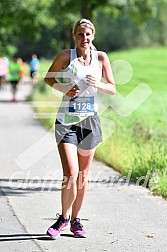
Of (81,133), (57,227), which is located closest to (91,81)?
(81,133)

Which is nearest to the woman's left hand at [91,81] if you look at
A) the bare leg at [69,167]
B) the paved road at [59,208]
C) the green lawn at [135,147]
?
the bare leg at [69,167]

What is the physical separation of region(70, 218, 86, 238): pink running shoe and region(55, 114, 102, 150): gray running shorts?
2.45 feet

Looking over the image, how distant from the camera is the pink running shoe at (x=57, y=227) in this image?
7.37 meters

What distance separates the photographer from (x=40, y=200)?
959 centimetres

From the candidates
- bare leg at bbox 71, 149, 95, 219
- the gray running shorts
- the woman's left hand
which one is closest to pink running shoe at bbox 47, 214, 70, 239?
bare leg at bbox 71, 149, 95, 219

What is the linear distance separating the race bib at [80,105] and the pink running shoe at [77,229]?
1.07 metres

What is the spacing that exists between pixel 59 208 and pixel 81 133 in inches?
74.5

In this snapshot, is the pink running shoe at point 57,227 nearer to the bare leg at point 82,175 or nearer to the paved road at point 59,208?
the paved road at point 59,208

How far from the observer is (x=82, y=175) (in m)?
7.54

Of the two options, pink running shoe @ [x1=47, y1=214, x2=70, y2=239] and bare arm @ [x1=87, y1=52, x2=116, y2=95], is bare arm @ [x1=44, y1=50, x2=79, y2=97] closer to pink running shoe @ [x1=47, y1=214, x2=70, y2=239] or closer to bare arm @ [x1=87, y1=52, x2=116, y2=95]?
bare arm @ [x1=87, y1=52, x2=116, y2=95]

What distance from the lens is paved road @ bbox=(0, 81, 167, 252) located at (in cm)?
722

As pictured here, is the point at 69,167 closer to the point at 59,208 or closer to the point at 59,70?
the point at 59,70

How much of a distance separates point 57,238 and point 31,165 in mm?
5153

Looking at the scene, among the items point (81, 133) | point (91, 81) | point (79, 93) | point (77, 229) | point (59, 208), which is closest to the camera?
point (91, 81)
